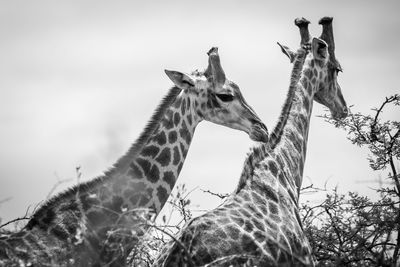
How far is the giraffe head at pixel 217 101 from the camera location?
855cm

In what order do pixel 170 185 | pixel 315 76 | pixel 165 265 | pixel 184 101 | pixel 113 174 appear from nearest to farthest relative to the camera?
pixel 165 265 → pixel 113 174 → pixel 170 185 → pixel 184 101 → pixel 315 76

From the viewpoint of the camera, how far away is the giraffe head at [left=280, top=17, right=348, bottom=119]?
9.61 m

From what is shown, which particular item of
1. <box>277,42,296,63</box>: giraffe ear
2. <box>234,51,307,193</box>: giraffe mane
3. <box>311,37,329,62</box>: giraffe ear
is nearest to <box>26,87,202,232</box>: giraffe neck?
<box>234,51,307,193</box>: giraffe mane

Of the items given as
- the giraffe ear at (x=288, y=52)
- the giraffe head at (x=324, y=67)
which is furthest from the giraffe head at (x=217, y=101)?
the giraffe ear at (x=288, y=52)

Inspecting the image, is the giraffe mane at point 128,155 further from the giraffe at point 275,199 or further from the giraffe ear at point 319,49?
the giraffe ear at point 319,49

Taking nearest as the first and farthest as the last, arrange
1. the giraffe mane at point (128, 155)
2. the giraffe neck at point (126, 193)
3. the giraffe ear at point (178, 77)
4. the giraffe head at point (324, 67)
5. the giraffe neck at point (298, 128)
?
the giraffe neck at point (126, 193)
the giraffe mane at point (128, 155)
the giraffe neck at point (298, 128)
the giraffe ear at point (178, 77)
the giraffe head at point (324, 67)

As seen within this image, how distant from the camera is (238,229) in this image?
20.3ft

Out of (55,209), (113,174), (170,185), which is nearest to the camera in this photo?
(55,209)

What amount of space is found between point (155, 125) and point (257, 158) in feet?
4.46

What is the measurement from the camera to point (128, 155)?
754cm

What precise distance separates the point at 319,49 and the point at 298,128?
5.83 feet

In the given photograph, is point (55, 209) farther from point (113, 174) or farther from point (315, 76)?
point (315, 76)

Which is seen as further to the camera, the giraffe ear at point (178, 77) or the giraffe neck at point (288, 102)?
the giraffe ear at point (178, 77)

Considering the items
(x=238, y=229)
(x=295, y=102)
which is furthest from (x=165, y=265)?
(x=295, y=102)
